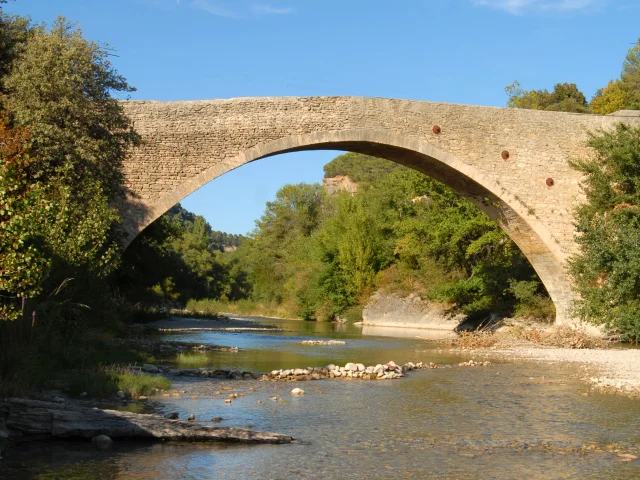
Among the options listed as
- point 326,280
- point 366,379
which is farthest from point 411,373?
point 326,280

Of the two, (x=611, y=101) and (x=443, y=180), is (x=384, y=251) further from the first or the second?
(x=443, y=180)

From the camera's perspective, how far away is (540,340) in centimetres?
1673

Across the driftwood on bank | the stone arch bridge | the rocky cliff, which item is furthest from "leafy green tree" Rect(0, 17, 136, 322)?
the rocky cliff

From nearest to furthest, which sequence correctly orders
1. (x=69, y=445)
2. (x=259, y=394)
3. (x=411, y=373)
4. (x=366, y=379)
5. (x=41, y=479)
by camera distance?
(x=41, y=479), (x=69, y=445), (x=259, y=394), (x=366, y=379), (x=411, y=373)

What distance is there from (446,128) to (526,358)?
5795mm

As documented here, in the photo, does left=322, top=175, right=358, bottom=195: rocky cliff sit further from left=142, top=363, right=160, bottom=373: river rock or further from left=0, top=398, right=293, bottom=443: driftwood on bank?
left=0, top=398, right=293, bottom=443: driftwood on bank

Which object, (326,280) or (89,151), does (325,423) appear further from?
(326,280)

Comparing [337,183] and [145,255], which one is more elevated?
[337,183]

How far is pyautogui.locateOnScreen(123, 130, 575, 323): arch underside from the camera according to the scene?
15.1 meters

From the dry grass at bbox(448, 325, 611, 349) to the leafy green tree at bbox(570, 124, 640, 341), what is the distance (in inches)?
20.9

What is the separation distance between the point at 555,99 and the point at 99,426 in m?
37.2

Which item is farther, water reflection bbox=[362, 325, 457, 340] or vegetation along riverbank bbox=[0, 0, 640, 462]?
water reflection bbox=[362, 325, 457, 340]

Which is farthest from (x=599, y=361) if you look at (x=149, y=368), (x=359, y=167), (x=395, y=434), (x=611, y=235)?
(x=359, y=167)

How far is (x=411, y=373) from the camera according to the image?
11.1 meters
